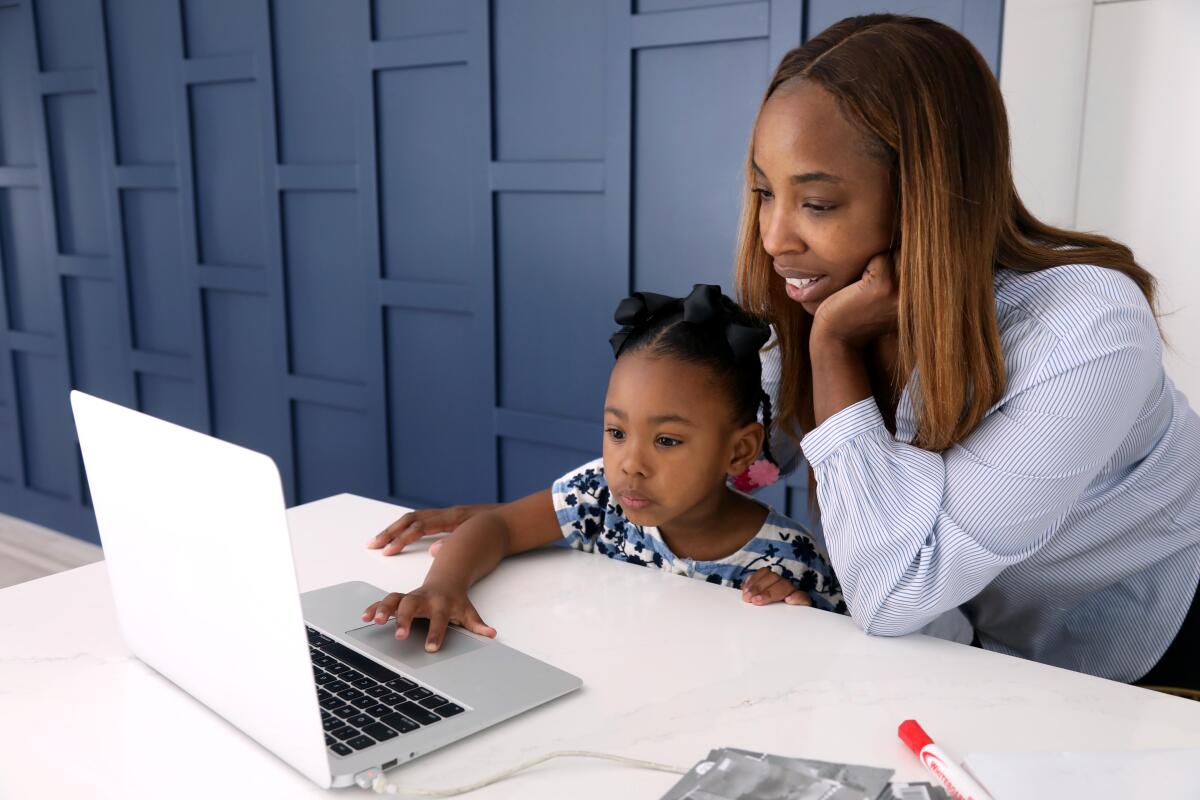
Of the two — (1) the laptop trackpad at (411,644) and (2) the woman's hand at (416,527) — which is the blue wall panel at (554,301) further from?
(1) the laptop trackpad at (411,644)

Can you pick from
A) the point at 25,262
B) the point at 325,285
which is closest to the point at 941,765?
the point at 325,285

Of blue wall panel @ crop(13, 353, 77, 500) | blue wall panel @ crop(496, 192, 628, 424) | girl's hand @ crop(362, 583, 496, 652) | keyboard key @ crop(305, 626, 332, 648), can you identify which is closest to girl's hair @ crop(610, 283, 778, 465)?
girl's hand @ crop(362, 583, 496, 652)

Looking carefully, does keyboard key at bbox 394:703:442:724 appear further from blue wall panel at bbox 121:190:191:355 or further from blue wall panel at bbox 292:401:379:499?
blue wall panel at bbox 121:190:191:355

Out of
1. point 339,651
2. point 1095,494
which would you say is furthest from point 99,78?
point 1095,494

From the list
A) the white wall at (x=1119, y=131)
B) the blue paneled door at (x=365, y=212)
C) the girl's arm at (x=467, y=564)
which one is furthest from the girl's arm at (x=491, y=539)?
the white wall at (x=1119, y=131)

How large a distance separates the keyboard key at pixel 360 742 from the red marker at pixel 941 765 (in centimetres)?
38

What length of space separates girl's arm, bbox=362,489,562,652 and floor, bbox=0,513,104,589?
2.59 meters

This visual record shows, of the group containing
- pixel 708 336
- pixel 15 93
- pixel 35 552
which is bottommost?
pixel 35 552

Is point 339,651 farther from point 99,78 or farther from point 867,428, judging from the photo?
point 99,78

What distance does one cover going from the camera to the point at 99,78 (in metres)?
3.10

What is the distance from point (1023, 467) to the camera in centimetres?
96

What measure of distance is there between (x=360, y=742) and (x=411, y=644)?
0.63 feet

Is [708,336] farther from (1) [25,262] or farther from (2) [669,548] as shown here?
(1) [25,262]

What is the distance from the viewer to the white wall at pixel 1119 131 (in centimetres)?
162
